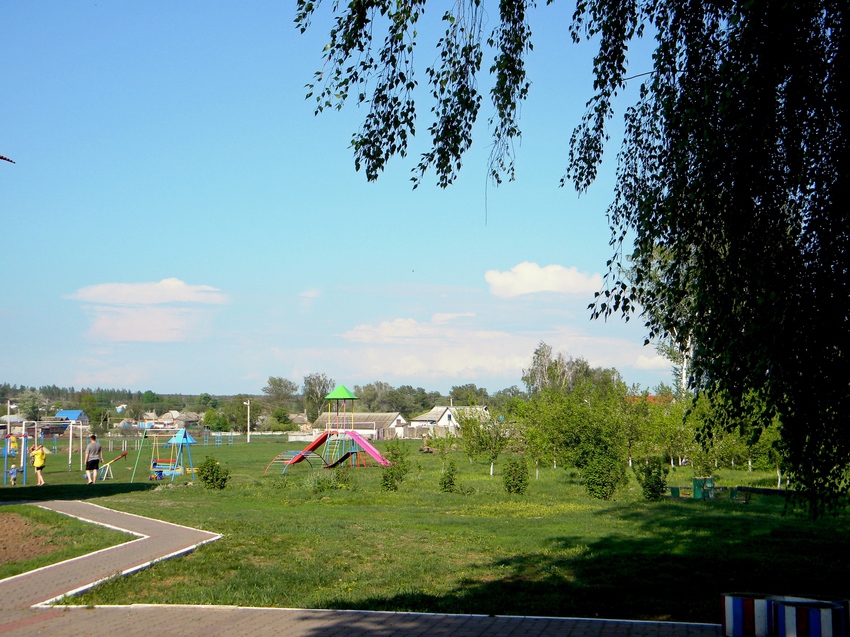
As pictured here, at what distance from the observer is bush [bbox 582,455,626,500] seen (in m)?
21.7

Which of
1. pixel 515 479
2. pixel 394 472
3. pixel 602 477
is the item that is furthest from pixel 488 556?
pixel 394 472

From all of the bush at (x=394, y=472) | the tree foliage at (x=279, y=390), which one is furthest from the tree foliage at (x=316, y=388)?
the bush at (x=394, y=472)

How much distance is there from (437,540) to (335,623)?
583cm

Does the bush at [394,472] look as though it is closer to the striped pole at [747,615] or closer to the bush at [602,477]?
the bush at [602,477]

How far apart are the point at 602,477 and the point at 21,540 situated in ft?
47.4

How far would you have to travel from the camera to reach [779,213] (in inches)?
245

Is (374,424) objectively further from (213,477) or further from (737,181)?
(737,181)

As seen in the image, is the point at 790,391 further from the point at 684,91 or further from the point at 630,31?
the point at 630,31

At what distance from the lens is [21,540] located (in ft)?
41.2

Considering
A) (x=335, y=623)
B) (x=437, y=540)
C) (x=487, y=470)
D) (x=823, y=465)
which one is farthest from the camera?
(x=487, y=470)

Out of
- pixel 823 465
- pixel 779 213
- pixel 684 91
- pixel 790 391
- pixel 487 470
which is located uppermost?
pixel 684 91

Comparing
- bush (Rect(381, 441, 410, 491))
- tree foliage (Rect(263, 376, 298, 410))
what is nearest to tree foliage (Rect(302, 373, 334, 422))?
tree foliage (Rect(263, 376, 298, 410))

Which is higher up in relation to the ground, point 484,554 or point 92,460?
point 92,460

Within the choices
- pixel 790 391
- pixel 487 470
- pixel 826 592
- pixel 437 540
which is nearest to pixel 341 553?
pixel 437 540
